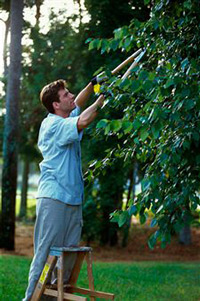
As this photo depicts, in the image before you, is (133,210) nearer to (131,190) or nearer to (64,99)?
(64,99)

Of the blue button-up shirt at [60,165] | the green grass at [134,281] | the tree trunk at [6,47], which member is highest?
the tree trunk at [6,47]

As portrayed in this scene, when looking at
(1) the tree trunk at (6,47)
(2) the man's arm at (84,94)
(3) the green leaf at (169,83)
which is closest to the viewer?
(3) the green leaf at (169,83)

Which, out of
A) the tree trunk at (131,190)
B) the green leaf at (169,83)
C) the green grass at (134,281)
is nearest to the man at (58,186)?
the green leaf at (169,83)

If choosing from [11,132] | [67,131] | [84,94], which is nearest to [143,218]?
[67,131]

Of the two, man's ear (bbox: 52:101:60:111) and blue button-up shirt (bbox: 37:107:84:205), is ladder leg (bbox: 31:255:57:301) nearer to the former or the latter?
blue button-up shirt (bbox: 37:107:84:205)

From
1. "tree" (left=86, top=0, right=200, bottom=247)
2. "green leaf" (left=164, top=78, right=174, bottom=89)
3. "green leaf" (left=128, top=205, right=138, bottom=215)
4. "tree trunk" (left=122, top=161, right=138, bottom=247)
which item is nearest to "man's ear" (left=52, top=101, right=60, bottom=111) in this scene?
"tree" (left=86, top=0, right=200, bottom=247)

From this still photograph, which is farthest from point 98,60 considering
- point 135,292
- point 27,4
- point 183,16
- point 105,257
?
point 183,16

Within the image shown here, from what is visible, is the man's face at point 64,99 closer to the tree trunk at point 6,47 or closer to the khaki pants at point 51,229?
the khaki pants at point 51,229

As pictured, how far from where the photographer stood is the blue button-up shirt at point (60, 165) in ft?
14.0

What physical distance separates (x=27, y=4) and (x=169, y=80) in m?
10.6

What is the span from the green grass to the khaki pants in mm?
1937

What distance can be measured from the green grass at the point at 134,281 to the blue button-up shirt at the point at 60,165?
89.4 inches

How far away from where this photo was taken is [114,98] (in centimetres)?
361

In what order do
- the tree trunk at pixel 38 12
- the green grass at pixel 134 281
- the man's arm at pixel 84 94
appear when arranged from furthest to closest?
1. the tree trunk at pixel 38 12
2. the green grass at pixel 134 281
3. the man's arm at pixel 84 94
